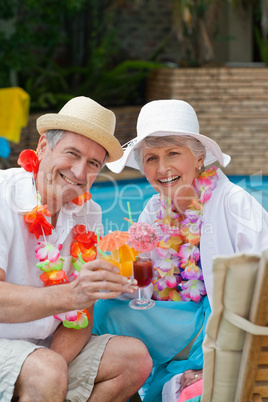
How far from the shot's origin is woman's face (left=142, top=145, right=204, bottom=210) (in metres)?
2.42

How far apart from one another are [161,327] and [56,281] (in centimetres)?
59

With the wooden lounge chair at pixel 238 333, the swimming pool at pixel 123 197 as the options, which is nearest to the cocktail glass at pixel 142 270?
the wooden lounge chair at pixel 238 333

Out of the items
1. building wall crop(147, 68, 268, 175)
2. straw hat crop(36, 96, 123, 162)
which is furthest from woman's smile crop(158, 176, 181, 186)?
building wall crop(147, 68, 268, 175)

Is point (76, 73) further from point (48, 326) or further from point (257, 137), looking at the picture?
point (48, 326)

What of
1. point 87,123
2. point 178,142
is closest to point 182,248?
point 178,142

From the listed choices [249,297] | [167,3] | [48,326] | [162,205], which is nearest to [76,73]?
[167,3]

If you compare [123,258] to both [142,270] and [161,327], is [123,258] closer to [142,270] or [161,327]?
[142,270]

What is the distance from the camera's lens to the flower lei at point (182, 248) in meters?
2.47

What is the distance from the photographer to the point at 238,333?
4.68ft

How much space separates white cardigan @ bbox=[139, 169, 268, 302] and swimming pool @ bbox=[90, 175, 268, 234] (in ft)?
3.92

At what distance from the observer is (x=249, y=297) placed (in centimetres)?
137

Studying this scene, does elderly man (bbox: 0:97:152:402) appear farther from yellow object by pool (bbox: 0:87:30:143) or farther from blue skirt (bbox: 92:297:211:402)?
yellow object by pool (bbox: 0:87:30:143)

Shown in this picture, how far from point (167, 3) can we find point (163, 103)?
24.5ft

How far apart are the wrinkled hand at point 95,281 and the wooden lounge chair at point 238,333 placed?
0.42m
